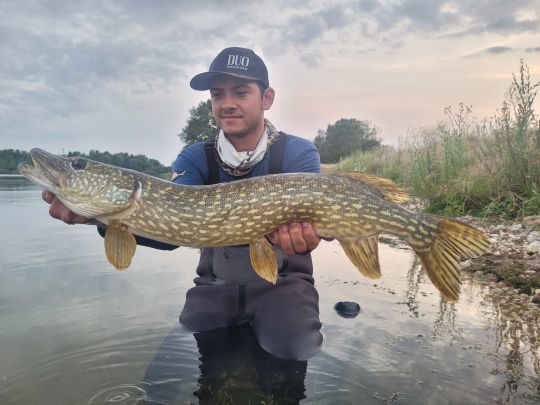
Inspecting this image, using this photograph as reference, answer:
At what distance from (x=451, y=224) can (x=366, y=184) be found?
0.58 metres

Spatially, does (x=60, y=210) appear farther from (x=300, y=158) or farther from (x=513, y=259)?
(x=513, y=259)

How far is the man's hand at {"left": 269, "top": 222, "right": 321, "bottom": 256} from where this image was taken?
2.85 meters

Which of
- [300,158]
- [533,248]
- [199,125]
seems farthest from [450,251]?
[199,125]

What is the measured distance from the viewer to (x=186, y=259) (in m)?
5.89

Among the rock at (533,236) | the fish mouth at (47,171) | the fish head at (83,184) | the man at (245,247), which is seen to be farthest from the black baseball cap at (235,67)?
the rock at (533,236)

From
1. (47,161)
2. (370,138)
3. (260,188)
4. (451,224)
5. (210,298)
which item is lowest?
(210,298)

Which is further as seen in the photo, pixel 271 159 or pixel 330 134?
pixel 330 134

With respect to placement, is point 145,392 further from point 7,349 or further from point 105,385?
point 7,349

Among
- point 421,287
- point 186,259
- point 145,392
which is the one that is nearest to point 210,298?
point 145,392

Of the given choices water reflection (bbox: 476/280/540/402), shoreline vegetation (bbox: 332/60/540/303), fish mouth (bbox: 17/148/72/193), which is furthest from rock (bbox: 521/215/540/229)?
fish mouth (bbox: 17/148/72/193)

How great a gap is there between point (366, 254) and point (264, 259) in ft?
2.18

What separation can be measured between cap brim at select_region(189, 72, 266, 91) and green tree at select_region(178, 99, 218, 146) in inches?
1381

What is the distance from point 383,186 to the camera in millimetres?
2871

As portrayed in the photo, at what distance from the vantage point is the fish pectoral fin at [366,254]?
2766 mm
